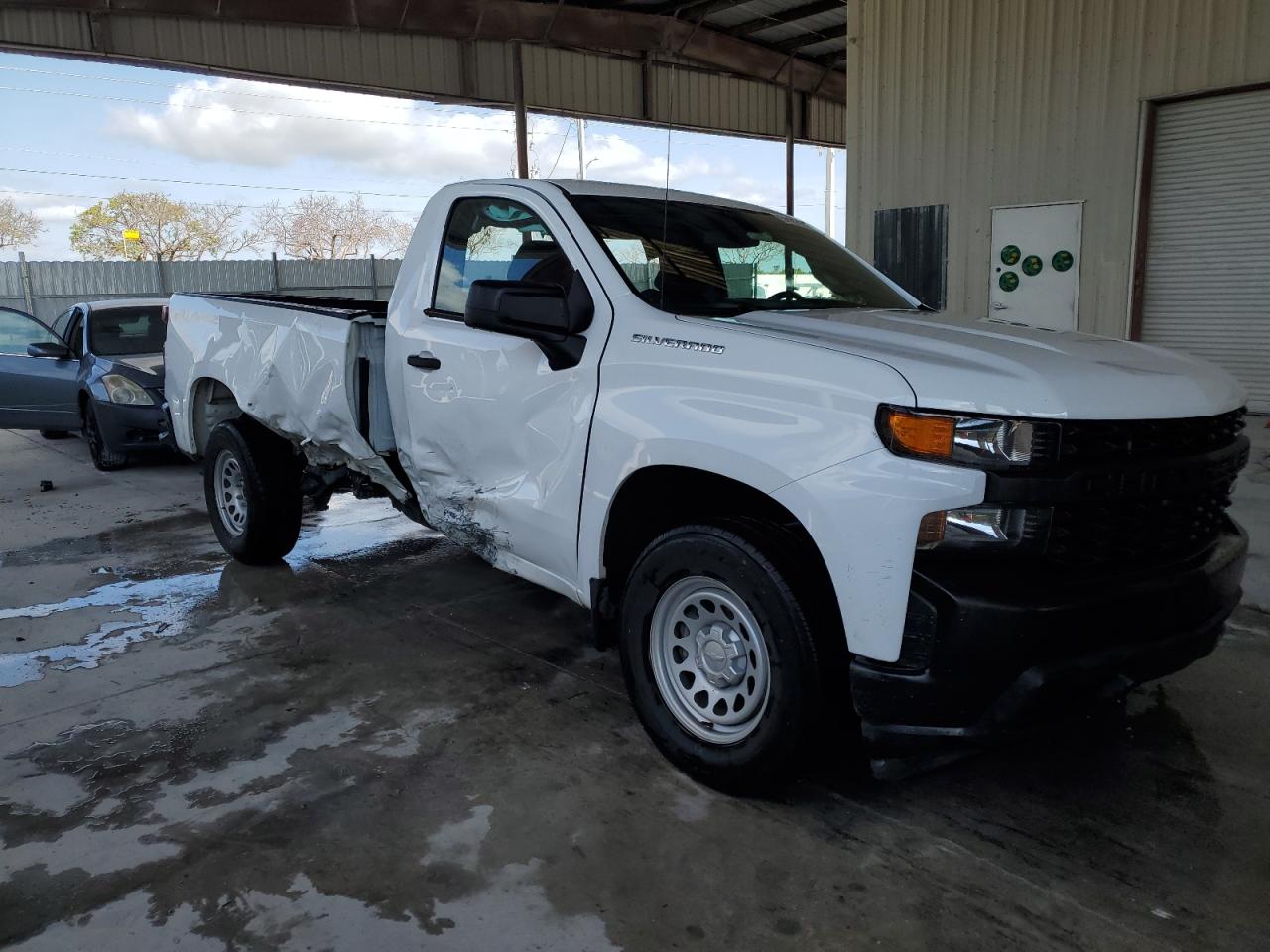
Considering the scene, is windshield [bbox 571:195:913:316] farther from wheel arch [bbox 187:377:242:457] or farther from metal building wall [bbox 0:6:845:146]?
metal building wall [bbox 0:6:845:146]

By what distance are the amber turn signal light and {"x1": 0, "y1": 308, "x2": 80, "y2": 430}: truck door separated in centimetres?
920

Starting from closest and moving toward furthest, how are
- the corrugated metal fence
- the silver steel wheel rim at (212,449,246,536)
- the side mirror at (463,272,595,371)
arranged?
the side mirror at (463,272,595,371) → the silver steel wheel rim at (212,449,246,536) → the corrugated metal fence

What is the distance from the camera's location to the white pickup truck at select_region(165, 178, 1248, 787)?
2.54 m


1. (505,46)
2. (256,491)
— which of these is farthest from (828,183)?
(256,491)

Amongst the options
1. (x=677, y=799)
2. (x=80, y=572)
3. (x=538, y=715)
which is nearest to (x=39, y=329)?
(x=80, y=572)

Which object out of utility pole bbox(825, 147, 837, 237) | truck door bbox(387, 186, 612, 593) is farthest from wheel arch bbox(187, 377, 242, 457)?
utility pole bbox(825, 147, 837, 237)

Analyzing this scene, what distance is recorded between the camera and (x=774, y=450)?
2.81 meters

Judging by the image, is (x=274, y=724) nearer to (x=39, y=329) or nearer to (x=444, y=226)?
(x=444, y=226)

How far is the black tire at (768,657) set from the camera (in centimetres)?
279

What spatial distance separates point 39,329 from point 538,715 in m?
8.66

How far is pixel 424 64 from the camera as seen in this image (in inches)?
667

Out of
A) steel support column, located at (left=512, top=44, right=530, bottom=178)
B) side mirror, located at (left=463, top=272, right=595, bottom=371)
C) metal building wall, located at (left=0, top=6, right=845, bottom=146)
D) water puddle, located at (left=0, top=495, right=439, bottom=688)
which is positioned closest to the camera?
side mirror, located at (left=463, top=272, right=595, bottom=371)

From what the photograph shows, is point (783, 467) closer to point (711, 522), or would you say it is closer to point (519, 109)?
point (711, 522)

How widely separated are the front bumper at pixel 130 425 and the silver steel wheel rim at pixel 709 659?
6799 millimetres
